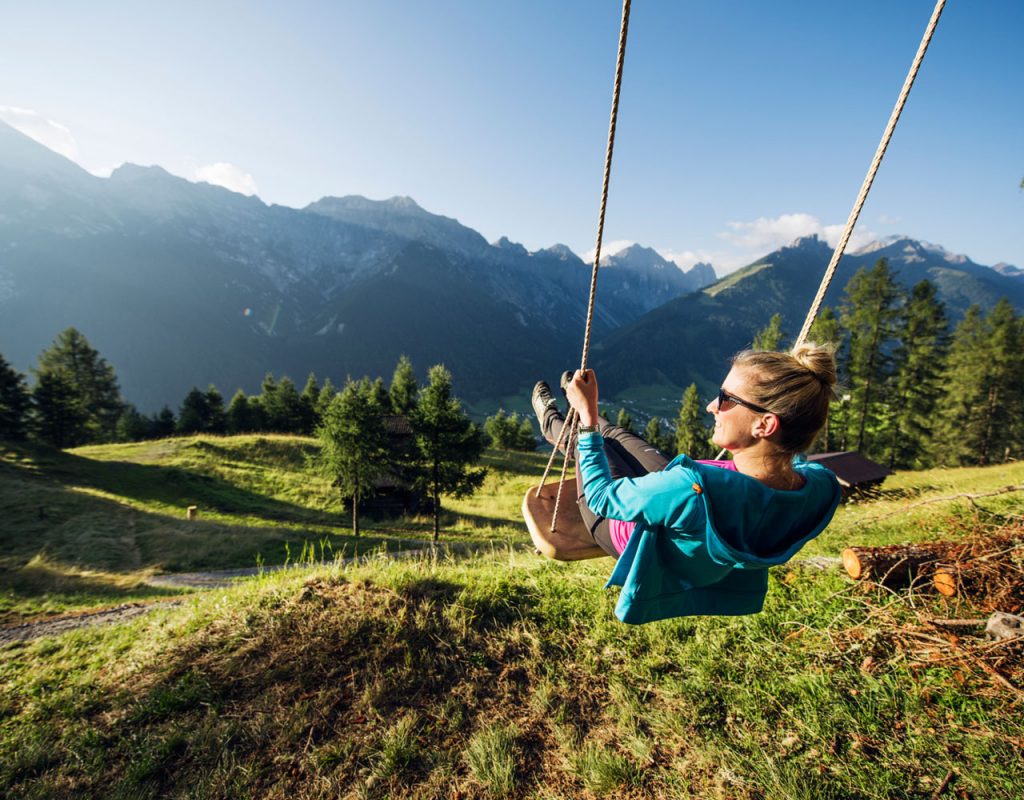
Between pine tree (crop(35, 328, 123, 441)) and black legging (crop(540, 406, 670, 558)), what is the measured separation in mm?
58249

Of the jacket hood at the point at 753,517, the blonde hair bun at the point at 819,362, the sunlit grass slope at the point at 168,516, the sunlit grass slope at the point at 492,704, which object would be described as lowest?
the sunlit grass slope at the point at 168,516

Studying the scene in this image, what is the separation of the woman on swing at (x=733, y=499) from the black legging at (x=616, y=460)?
31 cm

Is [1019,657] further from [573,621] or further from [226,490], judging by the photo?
[226,490]

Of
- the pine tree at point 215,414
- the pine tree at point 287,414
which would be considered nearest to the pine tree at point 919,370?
the pine tree at point 287,414

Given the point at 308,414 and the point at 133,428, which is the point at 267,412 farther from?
the point at 133,428

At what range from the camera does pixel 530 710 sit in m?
3.35

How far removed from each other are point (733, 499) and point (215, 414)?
5313 cm

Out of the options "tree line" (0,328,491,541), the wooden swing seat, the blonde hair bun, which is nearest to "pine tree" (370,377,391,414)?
"tree line" (0,328,491,541)

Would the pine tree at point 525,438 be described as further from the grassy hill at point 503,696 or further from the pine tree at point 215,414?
the grassy hill at point 503,696

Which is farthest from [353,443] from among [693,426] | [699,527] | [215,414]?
[693,426]

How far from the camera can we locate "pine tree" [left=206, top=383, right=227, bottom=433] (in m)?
43.8

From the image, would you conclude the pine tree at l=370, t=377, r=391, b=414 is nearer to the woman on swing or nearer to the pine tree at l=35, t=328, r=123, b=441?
the pine tree at l=35, t=328, r=123, b=441

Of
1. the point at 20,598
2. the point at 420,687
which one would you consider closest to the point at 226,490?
the point at 20,598

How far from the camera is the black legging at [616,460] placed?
3.00 m
